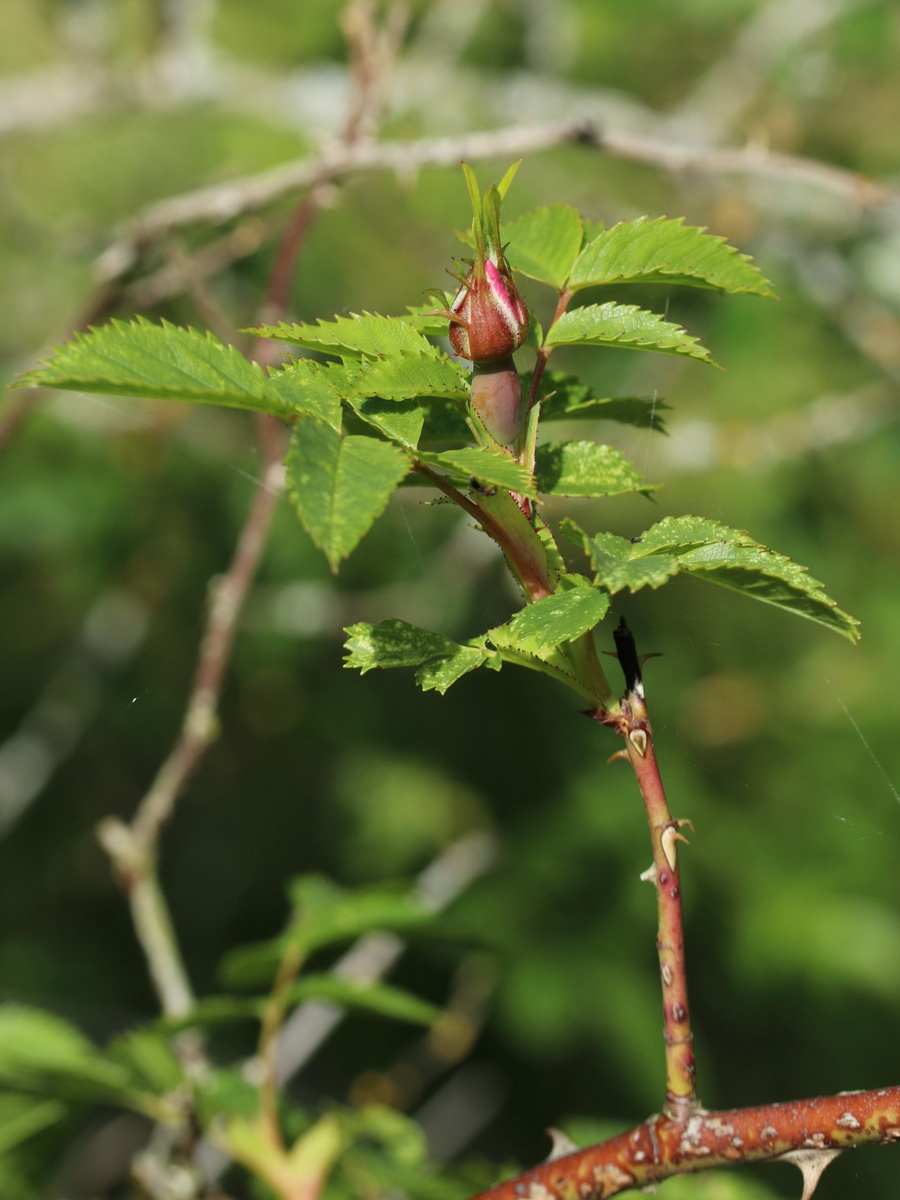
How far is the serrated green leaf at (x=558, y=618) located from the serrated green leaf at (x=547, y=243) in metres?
0.18

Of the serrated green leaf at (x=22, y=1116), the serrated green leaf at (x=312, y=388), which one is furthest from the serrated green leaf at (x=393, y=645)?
the serrated green leaf at (x=22, y=1116)

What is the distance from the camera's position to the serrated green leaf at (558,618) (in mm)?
446

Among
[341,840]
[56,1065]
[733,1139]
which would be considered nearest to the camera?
[733,1139]

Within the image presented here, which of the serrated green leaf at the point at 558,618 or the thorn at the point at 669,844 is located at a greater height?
the serrated green leaf at the point at 558,618

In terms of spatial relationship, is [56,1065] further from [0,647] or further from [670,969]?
[0,647]

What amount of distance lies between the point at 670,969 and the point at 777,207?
2609mm

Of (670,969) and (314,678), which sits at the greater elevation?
(314,678)

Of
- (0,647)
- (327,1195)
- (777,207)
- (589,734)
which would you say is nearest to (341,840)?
(589,734)

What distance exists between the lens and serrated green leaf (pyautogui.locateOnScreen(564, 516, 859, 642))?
46cm

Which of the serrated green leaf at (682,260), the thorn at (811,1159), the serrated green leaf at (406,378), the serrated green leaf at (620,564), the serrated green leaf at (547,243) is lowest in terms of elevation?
the thorn at (811,1159)

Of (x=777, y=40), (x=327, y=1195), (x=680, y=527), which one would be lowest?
(x=327, y=1195)

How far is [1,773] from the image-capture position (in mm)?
2512

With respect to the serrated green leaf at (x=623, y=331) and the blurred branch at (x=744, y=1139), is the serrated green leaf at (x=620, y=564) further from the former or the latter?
the blurred branch at (x=744, y=1139)

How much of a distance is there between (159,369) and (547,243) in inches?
9.0
